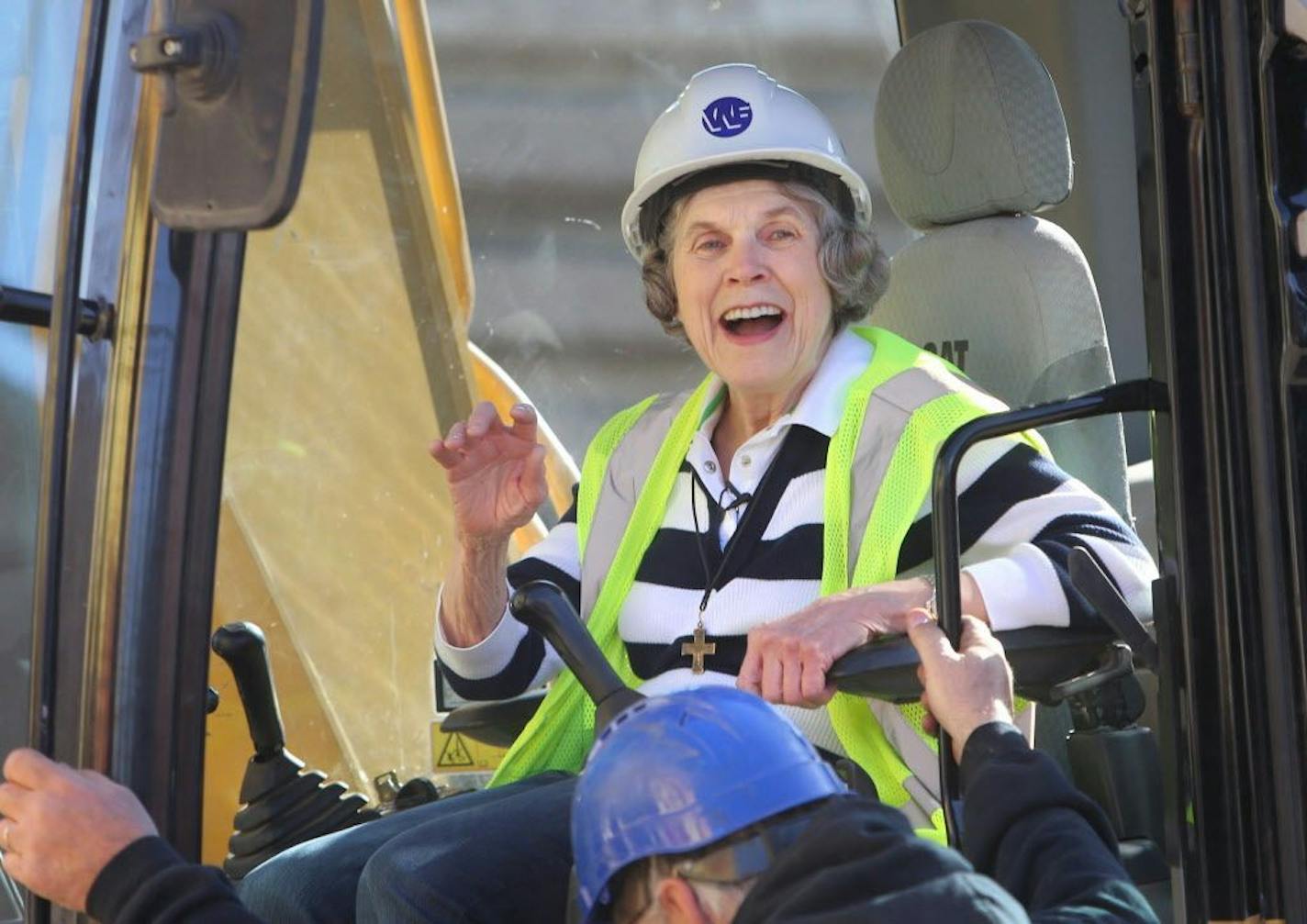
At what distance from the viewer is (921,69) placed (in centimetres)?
337

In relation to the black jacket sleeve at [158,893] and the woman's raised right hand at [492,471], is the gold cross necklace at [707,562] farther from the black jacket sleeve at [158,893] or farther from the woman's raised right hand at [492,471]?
the black jacket sleeve at [158,893]

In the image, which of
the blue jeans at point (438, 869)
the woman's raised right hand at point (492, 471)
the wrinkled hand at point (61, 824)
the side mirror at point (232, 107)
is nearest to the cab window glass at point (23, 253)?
the wrinkled hand at point (61, 824)

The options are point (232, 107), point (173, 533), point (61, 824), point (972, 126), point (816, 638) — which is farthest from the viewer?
point (972, 126)

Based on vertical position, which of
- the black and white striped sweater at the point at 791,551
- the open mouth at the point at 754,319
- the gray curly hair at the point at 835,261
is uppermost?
the gray curly hair at the point at 835,261

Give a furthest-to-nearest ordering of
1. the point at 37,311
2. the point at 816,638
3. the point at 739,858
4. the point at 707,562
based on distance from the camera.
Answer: the point at 707,562
the point at 816,638
the point at 37,311
the point at 739,858

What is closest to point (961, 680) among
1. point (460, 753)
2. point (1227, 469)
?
point (1227, 469)

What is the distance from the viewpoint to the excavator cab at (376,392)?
2.15 meters

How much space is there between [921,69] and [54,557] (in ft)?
5.68

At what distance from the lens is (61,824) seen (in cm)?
207

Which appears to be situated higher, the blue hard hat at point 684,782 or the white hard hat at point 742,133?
the white hard hat at point 742,133

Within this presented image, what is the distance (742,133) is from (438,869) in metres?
1.21

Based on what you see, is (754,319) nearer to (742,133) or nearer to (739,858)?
(742,133)

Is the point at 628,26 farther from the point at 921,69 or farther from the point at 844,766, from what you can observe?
the point at 844,766

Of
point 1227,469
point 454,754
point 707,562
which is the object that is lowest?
point 454,754
